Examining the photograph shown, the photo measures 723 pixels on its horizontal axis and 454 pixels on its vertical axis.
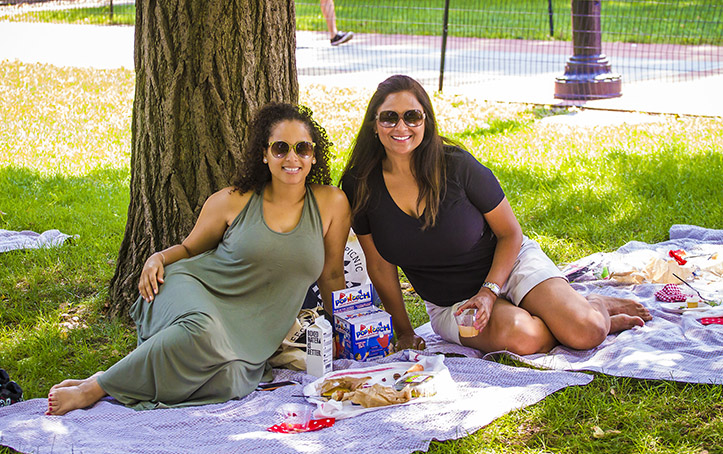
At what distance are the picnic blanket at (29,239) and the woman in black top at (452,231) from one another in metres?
2.79

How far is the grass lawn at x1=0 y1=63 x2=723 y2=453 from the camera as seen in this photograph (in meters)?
3.39

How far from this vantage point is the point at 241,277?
388 centimetres

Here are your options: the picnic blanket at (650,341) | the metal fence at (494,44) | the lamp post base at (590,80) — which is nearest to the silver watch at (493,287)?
the picnic blanket at (650,341)

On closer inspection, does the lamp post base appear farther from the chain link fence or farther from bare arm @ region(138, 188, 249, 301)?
bare arm @ region(138, 188, 249, 301)

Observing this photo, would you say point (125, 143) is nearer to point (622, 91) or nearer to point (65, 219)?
point (65, 219)

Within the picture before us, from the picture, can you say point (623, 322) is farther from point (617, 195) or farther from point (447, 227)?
point (617, 195)

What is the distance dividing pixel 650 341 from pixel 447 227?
3.94 ft

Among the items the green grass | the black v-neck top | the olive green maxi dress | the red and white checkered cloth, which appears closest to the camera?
the olive green maxi dress

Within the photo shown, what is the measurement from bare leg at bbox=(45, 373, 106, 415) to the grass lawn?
293 mm

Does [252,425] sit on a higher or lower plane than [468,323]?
lower

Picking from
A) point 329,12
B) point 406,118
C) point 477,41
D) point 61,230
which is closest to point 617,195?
point 406,118

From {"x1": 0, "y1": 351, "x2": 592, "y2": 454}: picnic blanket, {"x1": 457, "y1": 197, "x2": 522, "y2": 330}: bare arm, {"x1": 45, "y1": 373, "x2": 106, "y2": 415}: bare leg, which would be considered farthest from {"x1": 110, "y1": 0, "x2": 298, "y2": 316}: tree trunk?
{"x1": 457, "y1": 197, "x2": 522, "y2": 330}: bare arm

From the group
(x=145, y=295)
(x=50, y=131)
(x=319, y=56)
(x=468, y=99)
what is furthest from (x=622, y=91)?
(x=145, y=295)

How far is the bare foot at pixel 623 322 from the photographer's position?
422 centimetres
